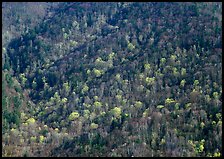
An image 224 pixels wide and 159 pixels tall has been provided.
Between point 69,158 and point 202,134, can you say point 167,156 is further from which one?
point 69,158

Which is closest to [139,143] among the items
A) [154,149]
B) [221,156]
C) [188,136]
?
[154,149]

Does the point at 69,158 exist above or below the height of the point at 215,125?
below

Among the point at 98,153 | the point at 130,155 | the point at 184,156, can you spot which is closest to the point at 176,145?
the point at 184,156

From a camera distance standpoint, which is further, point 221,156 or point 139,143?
point 139,143

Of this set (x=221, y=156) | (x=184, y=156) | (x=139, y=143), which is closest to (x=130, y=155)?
(x=139, y=143)

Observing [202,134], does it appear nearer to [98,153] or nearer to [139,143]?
[139,143]

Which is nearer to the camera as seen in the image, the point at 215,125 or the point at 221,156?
the point at 221,156

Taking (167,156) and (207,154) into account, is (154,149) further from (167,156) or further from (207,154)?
(207,154)

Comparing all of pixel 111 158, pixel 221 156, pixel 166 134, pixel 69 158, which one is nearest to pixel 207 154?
pixel 221 156
